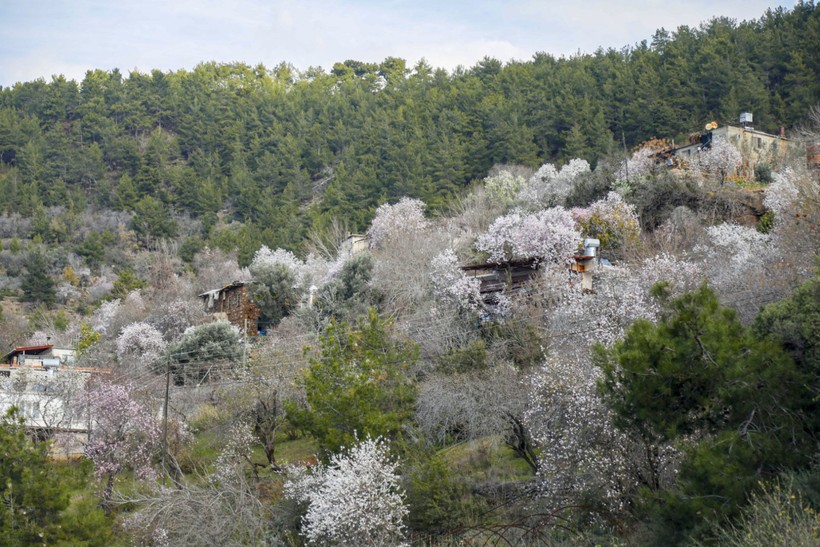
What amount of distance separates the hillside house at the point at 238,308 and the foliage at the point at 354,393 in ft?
60.9

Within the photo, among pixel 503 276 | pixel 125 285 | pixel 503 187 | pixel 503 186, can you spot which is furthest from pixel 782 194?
pixel 125 285

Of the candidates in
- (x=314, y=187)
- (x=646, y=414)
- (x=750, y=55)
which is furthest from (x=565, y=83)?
(x=646, y=414)

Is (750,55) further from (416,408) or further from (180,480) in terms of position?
(180,480)

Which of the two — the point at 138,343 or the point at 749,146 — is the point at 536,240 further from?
the point at 138,343

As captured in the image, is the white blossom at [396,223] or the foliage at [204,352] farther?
the white blossom at [396,223]

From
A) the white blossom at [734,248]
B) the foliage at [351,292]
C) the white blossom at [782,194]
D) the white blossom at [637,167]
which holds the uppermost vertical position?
the white blossom at [637,167]

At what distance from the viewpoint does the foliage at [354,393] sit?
76.2ft

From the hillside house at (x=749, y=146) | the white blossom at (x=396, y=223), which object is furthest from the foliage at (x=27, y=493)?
the hillside house at (x=749, y=146)

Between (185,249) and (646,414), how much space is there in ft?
189

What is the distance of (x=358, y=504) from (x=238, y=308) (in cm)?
2692

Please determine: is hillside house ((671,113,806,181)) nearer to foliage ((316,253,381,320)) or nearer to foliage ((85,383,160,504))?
foliage ((316,253,381,320))

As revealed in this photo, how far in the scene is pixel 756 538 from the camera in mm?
12617

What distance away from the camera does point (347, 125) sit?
276ft

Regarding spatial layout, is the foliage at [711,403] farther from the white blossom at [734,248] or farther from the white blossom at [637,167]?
the white blossom at [637,167]
